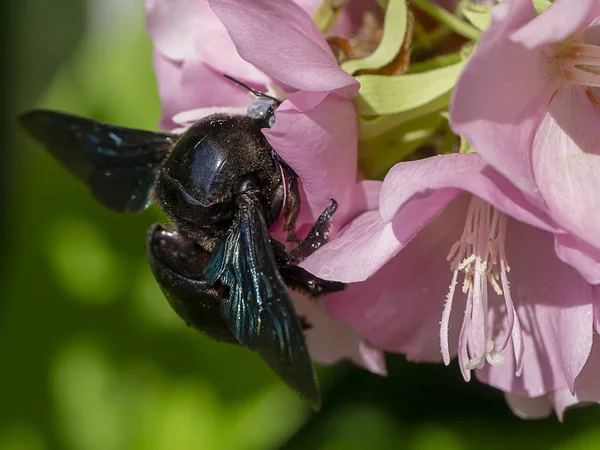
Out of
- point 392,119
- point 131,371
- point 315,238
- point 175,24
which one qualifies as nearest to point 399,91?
point 392,119

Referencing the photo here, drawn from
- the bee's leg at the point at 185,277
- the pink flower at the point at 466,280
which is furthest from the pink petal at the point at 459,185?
the bee's leg at the point at 185,277

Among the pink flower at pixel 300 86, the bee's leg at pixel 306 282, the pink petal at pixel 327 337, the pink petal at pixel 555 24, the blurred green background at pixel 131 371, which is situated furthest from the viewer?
the blurred green background at pixel 131 371

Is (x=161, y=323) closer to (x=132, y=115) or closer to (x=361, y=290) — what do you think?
(x=132, y=115)

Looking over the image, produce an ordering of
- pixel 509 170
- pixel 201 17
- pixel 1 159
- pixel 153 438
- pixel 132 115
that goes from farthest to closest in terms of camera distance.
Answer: pixel 1 159
pixel 132 115
pixel 153 438
pixel 201 17
pixel 509 170

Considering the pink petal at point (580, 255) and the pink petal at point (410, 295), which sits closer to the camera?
the pink petal at point (580, 255)

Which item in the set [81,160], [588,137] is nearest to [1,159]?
[81,160]

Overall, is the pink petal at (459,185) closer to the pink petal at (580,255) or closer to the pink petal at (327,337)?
the pink petal at (580,255)
